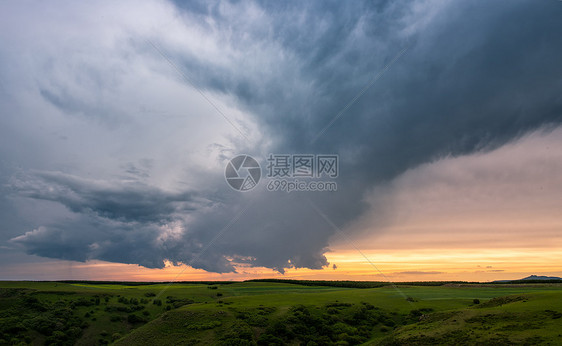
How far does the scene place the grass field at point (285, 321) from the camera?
3374 centimetres

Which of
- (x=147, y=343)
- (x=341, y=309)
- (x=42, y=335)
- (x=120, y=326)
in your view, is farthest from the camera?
(x=120, y=326)

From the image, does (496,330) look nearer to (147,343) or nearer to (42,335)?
(147,343)

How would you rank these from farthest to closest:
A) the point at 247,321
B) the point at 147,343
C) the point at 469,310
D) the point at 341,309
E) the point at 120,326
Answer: the point at 120,326, the point at 341,309, the point at 247,321, the point at 147,343, the point at 469,310

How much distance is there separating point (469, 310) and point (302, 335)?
23021mm

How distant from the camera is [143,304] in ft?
249

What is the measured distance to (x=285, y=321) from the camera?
165 feet

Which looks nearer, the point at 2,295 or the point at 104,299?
the point at 2,295

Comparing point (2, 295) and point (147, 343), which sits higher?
point (2, 295)

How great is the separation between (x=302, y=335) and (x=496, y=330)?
82.4 ft

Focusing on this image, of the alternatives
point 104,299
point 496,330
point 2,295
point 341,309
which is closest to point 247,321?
point 341,309

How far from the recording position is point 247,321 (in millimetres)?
A: 50156

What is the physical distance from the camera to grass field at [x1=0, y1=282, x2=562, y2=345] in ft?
111

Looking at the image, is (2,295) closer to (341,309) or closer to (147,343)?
(147,343)

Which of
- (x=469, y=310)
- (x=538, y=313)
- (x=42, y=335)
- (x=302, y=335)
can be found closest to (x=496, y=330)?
(x=538, y=313)
